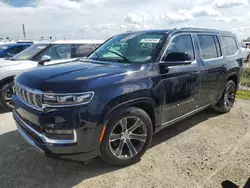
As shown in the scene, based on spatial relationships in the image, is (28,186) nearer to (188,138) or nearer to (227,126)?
(188,138)

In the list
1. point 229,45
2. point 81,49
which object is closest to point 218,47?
point 229,45

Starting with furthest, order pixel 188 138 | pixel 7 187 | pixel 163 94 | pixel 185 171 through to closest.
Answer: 1. pixel 188 138
2. pixel 163 94
3. pixel 185 171
4. pixel 7 187

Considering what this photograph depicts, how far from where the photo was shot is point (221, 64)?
15.5 ft

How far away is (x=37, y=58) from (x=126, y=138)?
4301 millimetres

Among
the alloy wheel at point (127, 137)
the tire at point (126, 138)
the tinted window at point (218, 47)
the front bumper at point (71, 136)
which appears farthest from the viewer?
the tinted window at point (218, 47)

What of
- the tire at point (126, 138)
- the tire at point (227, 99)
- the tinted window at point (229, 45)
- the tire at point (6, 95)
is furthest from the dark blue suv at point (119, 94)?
the tire at point (6, 95)

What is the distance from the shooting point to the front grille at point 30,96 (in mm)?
2663

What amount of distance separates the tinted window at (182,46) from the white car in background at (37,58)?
2.99 meters

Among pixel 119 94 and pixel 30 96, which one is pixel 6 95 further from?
pixel 119 94

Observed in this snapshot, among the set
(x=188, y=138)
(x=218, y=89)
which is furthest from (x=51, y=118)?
(x=218, y=89)

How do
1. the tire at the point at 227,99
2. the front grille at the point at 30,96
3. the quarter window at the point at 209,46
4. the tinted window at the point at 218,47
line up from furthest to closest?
1. the tire at the point at 227,99
2. the tinted window at the point at 218,47
3. the quarter window at the point at 209,46
4. the front grille at the point at 30,96

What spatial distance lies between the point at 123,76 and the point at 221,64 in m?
2.73

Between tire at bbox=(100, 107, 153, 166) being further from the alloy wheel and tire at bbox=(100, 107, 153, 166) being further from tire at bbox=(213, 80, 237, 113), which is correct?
tire at bbox=(213, 80, 237, 113)

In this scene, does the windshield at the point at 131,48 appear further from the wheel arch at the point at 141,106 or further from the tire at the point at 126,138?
the tire at the point at 126,138
